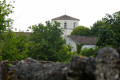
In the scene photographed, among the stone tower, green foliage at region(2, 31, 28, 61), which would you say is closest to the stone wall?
green foliage at region(2, 31, 28, 61)

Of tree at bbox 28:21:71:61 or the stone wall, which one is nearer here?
the stone wall

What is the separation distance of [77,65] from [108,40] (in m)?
26.0

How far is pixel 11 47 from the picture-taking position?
25.3 meters

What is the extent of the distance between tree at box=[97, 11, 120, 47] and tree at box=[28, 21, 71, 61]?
18.1ft

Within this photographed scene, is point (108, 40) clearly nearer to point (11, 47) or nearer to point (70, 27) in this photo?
point (11, 47)

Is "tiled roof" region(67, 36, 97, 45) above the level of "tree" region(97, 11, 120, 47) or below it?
below

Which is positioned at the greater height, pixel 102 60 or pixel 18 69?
pixel 102 60

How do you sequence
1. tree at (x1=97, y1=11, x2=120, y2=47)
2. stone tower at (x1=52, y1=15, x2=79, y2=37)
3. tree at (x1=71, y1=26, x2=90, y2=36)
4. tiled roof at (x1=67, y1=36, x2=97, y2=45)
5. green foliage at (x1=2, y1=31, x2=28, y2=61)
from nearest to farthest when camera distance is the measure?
green foliage at (x1=2, y1=31, x2=28, y2=61)
tree at (x1=97, y1=11, x2=120, y2=47)
tiled roof at (x1=67, y1=36, x2=97, y2=45)
tree at (x1=71, y1=26, x2=90, y2=36)
stone tower at (x1=52, y1=15, x2=79, y2=37)

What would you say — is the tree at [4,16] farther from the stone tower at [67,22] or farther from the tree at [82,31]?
the stone tower at [67,22]

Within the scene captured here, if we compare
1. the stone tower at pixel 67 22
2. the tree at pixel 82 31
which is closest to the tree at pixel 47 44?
the tree at pixel 82 31

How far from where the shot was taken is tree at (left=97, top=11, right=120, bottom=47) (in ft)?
105

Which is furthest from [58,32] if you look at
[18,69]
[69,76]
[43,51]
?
[69,76]

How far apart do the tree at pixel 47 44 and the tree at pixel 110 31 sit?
552cm

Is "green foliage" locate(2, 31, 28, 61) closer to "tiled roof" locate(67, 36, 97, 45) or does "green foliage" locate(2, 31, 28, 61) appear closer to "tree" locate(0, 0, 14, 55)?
"tree" locate(0, 0, 14, 55)
